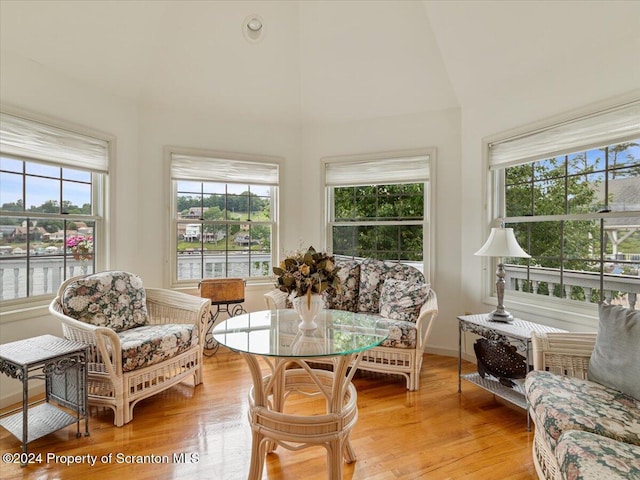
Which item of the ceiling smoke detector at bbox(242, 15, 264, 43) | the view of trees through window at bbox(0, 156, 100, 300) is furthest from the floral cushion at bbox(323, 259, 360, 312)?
the ceiling smoke detector at bbox(242, 15, 264, 43)

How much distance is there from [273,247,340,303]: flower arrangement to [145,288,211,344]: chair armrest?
1167mm

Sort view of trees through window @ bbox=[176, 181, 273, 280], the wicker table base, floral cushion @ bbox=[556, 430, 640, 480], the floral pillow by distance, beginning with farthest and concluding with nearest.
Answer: view of trees through window @ bbox=[176, 181, 273, 280]
the floral pillow
the wicker table base
floral cushion @ bbox=[556, 430, 640, 480]

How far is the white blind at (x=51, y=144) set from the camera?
8.70 ft

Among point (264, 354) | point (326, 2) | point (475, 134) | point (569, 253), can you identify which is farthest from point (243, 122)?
point (569, 253)

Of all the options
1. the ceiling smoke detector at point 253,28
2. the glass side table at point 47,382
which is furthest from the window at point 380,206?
the glass side table at point 47,382

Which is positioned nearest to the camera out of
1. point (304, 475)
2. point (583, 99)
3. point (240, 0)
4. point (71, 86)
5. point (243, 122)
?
point (304, 475)

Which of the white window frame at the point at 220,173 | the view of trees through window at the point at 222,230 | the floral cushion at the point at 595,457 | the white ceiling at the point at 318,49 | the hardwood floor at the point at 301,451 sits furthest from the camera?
the view of trees through window at the point at 222,230

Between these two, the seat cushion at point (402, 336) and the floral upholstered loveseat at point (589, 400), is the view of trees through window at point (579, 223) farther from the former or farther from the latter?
the seat cushion at point (402, 336)

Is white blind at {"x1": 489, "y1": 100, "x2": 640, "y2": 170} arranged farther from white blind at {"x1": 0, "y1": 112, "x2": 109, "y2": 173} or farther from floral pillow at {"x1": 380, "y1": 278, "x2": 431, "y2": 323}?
white blind at {"x1": 0, "y1": 112, "x2": 109, "y2": 173}

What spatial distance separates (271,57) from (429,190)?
88.4 inches

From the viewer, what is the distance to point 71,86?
303 cm

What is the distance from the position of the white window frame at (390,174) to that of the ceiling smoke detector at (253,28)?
4.82ft

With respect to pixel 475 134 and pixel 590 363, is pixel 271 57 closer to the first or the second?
pixel 475 134

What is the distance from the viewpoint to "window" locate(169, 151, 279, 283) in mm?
3893
